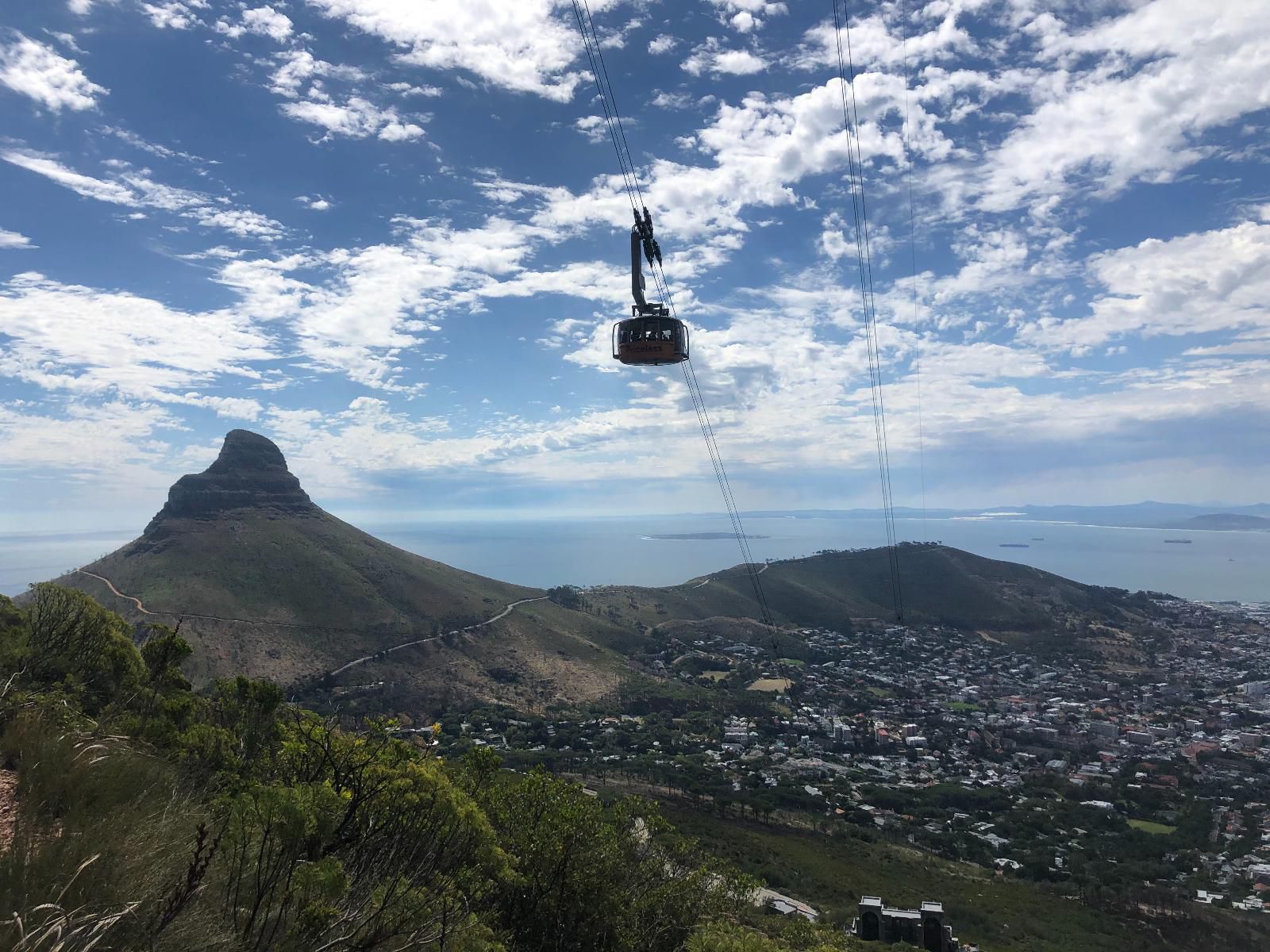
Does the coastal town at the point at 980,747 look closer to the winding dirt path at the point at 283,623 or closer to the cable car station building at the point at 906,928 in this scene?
the winding dirt path at the point at 283,623

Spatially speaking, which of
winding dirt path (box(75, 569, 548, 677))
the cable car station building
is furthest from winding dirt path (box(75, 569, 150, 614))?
the cable car station building

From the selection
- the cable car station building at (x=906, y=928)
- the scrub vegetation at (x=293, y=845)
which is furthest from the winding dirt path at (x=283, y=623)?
the scrub vegetation at (x=293, y=845)

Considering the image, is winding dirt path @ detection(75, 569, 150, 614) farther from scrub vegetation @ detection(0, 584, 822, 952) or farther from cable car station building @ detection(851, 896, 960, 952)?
cable car station building @ detection(851, 896, 960, 952)

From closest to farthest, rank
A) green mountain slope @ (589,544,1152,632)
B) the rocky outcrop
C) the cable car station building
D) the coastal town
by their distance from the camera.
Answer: the cable car station building, the coastal town, the rocky outcrop, green mountain slope @ (589,544,1152,632)

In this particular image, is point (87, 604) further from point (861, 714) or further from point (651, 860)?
point (861, 714)

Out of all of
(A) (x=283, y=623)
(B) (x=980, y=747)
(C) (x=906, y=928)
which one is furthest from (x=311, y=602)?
(B) (x=980, y=747)
